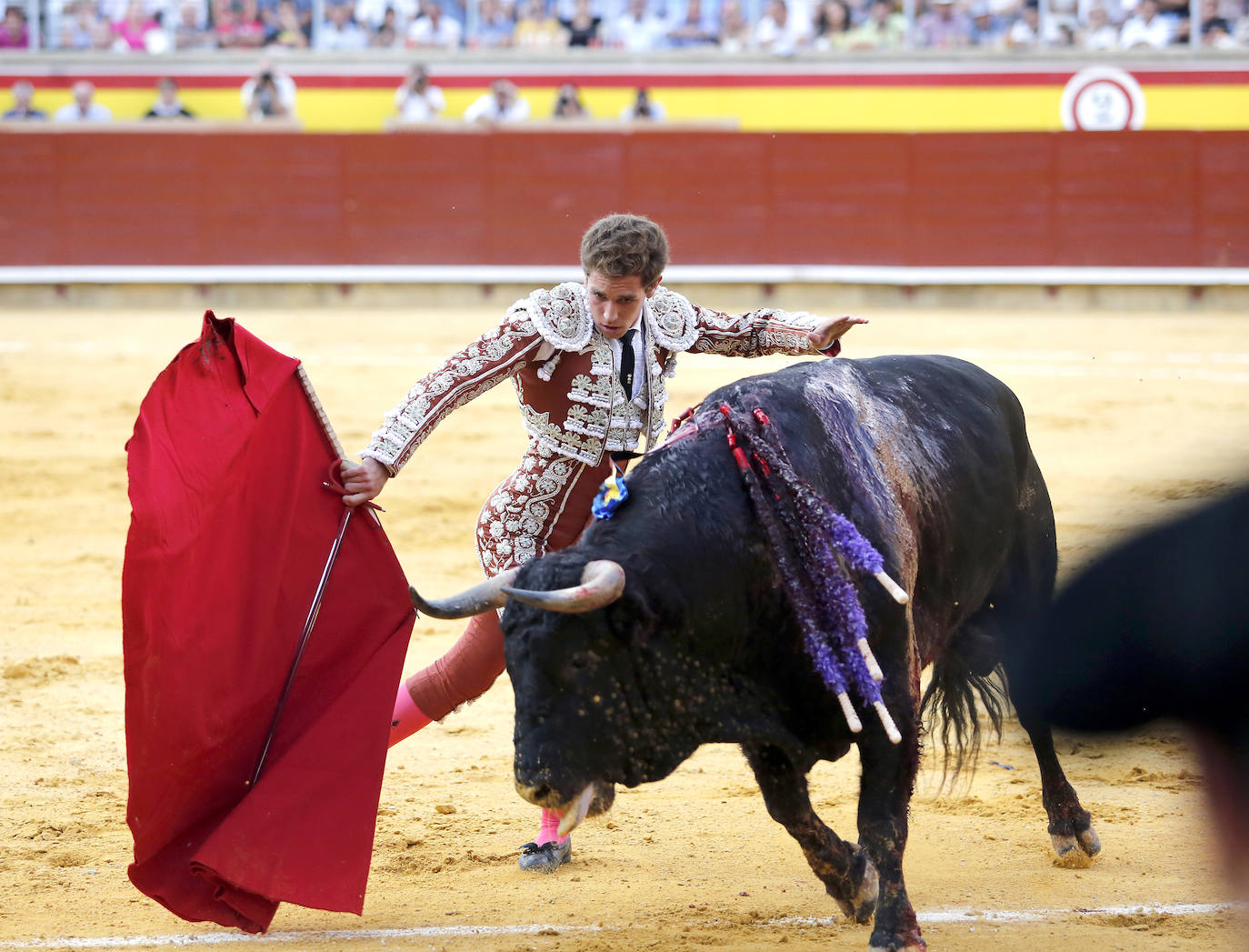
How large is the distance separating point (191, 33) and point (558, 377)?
11741 mm

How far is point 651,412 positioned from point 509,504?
0.31m

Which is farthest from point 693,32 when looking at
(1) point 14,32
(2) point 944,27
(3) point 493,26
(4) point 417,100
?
(1) point 14,32

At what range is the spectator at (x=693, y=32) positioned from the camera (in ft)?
42.5

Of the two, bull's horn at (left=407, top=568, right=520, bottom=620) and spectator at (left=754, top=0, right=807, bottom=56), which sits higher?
spectator at (left=754, top=0, right=807, bottom=56)

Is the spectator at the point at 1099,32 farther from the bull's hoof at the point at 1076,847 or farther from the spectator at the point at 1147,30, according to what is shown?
the bull's hoof at the point at 1076,847

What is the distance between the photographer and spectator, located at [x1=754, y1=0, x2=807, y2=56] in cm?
1280

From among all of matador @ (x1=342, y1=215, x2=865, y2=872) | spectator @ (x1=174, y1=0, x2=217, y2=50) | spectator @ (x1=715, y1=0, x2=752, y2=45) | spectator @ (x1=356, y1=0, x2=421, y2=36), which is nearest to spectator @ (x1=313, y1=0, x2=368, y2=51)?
spectator @ (x1=356, y1=0, x2=421, y2=36)

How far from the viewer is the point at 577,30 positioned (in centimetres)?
1289

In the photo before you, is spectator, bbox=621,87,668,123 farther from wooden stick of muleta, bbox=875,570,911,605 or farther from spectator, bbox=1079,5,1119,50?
wooden stick of muleta, bbox=875,570,911,605

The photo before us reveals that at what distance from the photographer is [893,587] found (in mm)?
2240

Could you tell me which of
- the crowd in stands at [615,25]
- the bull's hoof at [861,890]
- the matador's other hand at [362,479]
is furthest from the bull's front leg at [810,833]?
the crowd in stands at [615,25]

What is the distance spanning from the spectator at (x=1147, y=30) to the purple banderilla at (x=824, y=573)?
11642mm

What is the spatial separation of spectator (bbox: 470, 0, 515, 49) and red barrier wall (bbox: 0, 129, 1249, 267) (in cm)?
158

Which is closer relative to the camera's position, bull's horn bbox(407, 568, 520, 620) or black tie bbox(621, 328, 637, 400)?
bull's horn bbox(407, 568, 520, 620)
